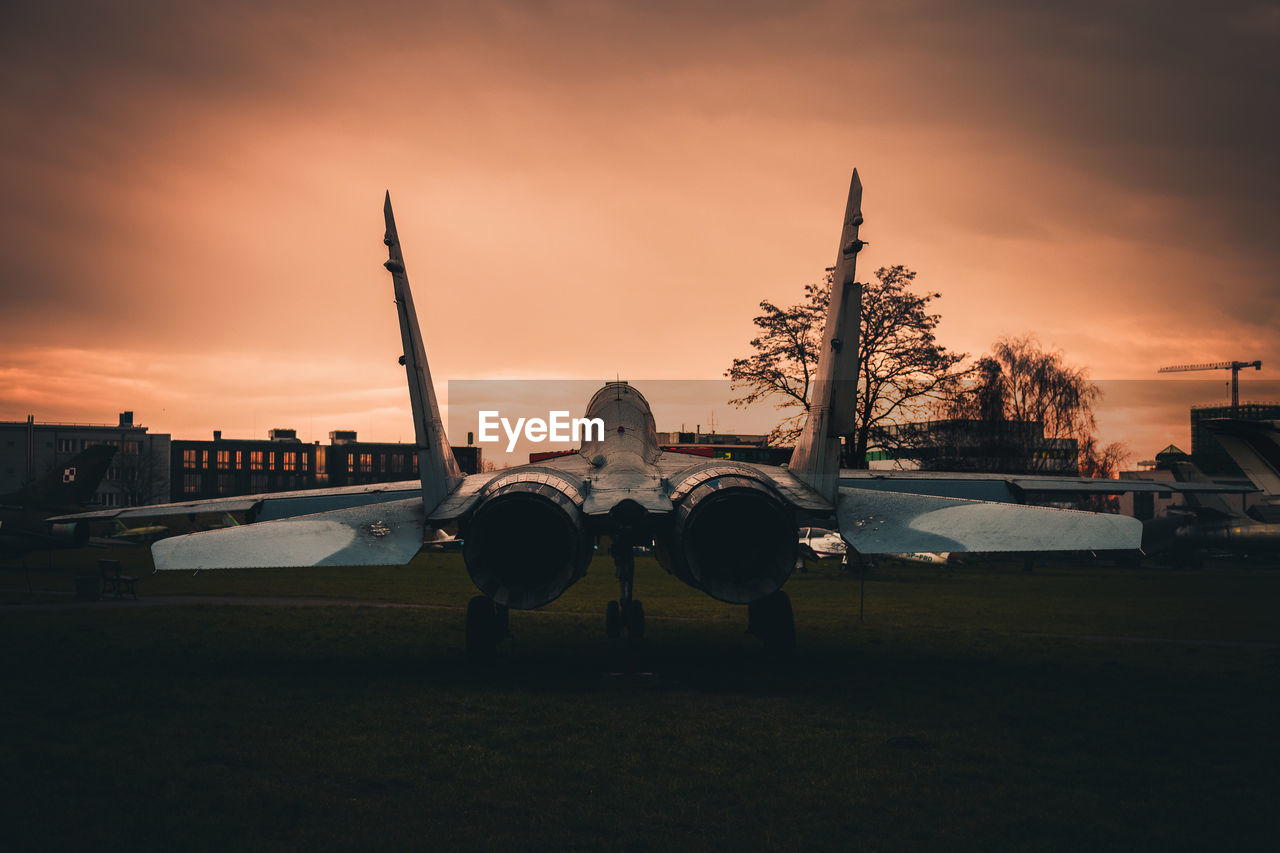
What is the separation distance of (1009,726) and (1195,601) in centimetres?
1937

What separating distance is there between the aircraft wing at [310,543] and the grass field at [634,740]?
1501 millimetres

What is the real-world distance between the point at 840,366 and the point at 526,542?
15.3 feet

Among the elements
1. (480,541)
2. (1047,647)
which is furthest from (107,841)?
(1047,647)

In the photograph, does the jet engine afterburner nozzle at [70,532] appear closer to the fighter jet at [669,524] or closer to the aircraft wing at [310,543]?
the aircraft wing at [310,543]

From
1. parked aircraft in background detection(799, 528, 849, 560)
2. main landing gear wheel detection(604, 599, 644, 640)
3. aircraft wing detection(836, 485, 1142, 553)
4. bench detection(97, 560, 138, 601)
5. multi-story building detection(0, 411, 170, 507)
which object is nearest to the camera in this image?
aircraft wing detection(836, 485, 1142, 553)

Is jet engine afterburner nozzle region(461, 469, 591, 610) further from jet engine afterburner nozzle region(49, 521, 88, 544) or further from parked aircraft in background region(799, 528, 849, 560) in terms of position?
parked aircraft in background region(799, 528, 849, 560)

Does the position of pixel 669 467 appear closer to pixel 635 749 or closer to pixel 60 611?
pixel 635 749

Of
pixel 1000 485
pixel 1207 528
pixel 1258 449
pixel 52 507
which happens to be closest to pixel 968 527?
pixel 1258 449

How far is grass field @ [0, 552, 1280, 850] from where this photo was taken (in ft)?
18.3

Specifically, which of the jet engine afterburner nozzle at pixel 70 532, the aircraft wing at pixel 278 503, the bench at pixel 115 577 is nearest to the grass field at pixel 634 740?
the aircraft wing at pixel 278 503

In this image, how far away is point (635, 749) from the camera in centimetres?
743

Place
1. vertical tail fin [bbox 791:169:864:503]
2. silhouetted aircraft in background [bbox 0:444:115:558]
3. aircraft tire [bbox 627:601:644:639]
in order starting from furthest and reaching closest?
silhouetted aircraft in background [bbox 0:444:115:558] < aircraft tire [bbox 627:601:644:639] < vertical tail fin [bbox 791:169:864:503]

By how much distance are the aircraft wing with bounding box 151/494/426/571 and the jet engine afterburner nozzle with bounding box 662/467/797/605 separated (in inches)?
126

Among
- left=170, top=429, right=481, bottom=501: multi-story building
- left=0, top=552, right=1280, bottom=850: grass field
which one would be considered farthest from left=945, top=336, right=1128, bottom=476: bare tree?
left=170, top=429, right=481, bottom=501: multi-story building
